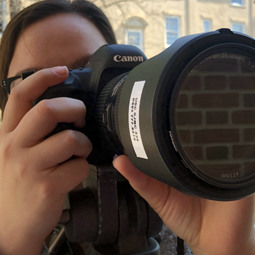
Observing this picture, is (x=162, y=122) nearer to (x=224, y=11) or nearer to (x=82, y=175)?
(x=82, y=175)

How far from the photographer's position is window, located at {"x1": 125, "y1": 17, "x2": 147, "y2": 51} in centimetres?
159

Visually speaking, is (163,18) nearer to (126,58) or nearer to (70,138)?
(126,58)

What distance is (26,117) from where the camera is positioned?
→ 1.28ft

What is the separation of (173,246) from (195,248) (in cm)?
13

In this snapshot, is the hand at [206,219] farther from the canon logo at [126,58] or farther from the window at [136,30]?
the window at [136,30]

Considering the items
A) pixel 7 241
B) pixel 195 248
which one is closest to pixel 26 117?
pixel 7 241

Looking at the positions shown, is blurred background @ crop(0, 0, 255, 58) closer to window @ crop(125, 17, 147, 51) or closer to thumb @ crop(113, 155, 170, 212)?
window @ crop(125, 17, 147, 51)

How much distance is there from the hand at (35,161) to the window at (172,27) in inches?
48.5

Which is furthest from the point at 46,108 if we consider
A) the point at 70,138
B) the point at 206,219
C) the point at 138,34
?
the point at 138,34

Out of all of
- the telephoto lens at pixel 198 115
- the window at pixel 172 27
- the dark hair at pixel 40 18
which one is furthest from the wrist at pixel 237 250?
the window at pixel 172 27

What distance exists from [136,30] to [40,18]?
1.14 meters

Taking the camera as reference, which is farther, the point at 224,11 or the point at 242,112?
the point at 224,11

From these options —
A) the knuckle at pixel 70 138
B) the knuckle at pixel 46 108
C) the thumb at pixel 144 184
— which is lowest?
the thumb at pixel 144 184

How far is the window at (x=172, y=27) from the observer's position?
1564 millimetres
